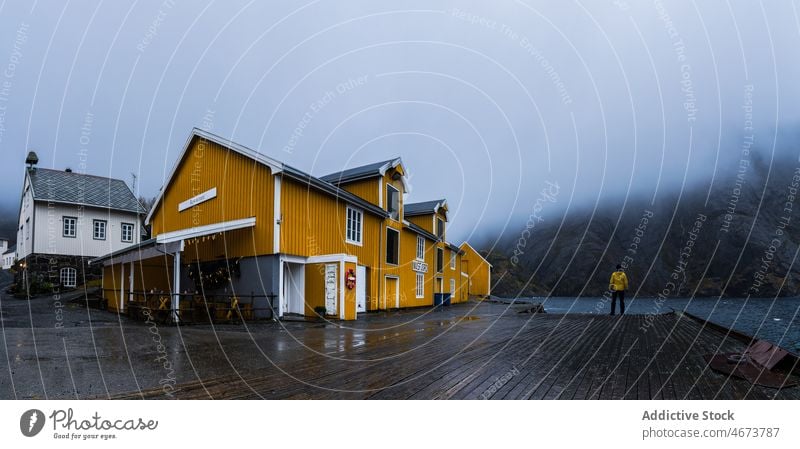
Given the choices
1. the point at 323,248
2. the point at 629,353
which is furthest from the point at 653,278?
the point at 629,353

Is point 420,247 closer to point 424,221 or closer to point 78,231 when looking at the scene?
point 424,221

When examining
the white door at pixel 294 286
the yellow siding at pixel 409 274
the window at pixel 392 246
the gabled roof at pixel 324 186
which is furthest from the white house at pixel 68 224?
the yellow siding at pixel 409 274

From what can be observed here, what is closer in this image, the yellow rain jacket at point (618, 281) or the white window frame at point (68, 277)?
the yellow rain jacket at point (618, 281)

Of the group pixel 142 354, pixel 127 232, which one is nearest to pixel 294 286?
pixel 142 354

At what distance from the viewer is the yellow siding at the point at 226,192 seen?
60.9 feet

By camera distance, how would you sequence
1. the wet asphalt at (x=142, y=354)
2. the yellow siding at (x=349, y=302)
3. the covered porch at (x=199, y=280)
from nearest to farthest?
1. the wet asphalt at (x=142, y=354)
2. the covered porch at (x=199, y=280)
3. the yellow siding at (x=349, y=302)

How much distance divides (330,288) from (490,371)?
1277 cm

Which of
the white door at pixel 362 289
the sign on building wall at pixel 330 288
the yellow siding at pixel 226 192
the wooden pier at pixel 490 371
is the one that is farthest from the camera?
the white door at pixel 362 289

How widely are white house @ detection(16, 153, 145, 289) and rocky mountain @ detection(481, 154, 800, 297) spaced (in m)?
46.3

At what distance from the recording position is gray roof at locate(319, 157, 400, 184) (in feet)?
82.5

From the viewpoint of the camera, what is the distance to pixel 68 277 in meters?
32.3

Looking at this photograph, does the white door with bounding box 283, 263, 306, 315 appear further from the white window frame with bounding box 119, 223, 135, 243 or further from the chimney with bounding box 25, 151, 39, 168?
the chimney with bounding box 25, 151, 39, 168

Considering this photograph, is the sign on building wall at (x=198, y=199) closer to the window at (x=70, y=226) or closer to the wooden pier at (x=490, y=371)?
the wooden pier at (x=490, y=371)

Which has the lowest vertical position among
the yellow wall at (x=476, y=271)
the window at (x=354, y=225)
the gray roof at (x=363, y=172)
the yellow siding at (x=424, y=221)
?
the yellow wall at (x=476, y=271)
